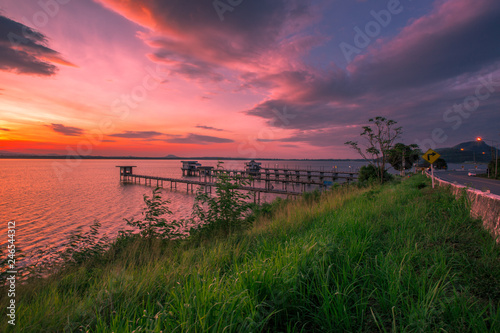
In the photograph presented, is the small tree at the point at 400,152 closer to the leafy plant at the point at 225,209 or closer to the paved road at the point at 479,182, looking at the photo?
the paved road at the point at 479,182

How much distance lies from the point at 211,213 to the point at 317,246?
5.04 meters

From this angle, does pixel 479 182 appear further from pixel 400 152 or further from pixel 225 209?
pixel 225 209

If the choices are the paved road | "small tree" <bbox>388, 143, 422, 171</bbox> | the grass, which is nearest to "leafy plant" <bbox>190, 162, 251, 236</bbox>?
the grass

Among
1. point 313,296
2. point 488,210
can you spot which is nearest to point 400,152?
point 488,210

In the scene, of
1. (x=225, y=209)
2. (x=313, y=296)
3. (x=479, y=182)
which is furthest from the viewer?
(x=479, y=182)

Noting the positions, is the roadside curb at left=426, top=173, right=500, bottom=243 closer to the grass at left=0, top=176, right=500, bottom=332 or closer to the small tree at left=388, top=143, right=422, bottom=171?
the grass at left=0, top=176, right=500, bottom=332

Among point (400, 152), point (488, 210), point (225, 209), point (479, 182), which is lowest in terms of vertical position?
point (479, 182)

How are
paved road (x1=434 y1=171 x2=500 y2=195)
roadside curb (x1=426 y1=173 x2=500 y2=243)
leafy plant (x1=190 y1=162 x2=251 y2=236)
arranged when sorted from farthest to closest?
paved road (x1=434 y1=171 x2=500 y2=195)
leafy plant (x1=190 y1=162 x2=251 y2=236)
roadside curb (x1=426 y1=173 x2=500 y2=243)

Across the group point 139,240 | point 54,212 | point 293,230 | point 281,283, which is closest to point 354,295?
point 281,283

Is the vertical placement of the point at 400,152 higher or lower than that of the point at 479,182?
higher

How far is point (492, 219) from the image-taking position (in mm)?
4348

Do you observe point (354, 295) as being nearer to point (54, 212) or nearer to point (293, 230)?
point (293, 230)

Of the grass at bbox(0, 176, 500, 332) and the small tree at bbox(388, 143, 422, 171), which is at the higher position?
the small tree at bbox(388, 143, 422, 171)

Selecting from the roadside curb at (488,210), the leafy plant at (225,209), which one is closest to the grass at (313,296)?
the roadside curb at (488,210)
